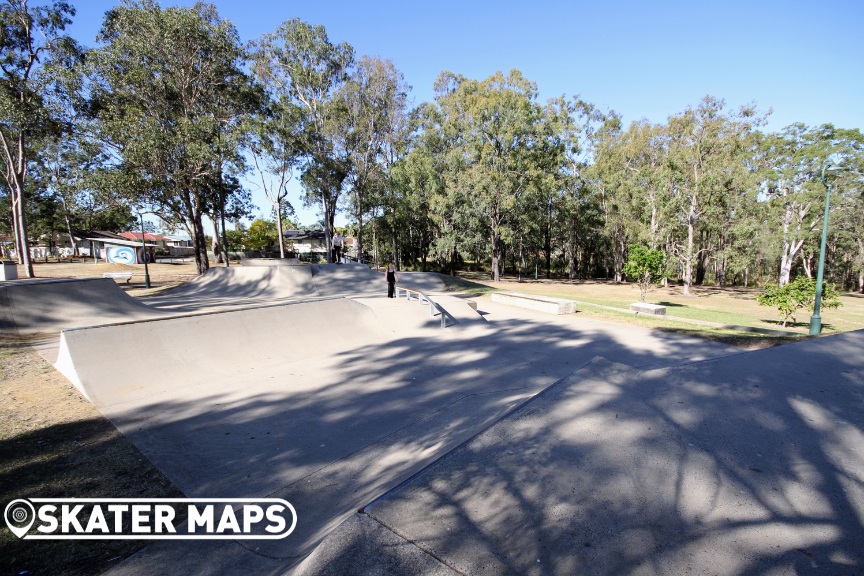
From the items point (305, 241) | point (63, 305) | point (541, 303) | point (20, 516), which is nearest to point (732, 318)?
point (541, 303)

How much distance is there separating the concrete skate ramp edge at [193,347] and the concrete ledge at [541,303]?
21.8 feet

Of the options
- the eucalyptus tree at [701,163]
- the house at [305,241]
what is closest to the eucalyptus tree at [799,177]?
the eucalyptus tree at [701,163]

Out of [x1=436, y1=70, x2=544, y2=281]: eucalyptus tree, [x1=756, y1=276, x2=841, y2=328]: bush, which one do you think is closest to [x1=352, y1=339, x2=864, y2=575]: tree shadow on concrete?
[x1=756, y1=276, x2=841, y2=328]: bush

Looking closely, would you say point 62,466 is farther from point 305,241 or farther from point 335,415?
point 305,241

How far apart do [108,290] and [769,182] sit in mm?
37235

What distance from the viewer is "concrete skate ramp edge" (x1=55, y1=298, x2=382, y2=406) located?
612cm

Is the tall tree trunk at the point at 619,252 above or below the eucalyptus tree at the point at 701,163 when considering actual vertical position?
below

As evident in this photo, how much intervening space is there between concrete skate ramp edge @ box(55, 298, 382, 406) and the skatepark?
4cm

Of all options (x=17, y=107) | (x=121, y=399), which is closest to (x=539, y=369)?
(x=121, y=399)

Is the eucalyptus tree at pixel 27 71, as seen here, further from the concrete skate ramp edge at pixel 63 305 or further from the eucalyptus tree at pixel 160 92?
the concrete skate ramp edge at pixel 63 305

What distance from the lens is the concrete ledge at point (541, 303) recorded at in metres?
13.6

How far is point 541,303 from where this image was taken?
14.3 m

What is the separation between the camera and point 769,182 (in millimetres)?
26297

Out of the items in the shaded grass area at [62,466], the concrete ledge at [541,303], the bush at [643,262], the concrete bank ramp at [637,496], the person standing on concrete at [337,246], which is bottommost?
the shaded grass area at [62,466]
